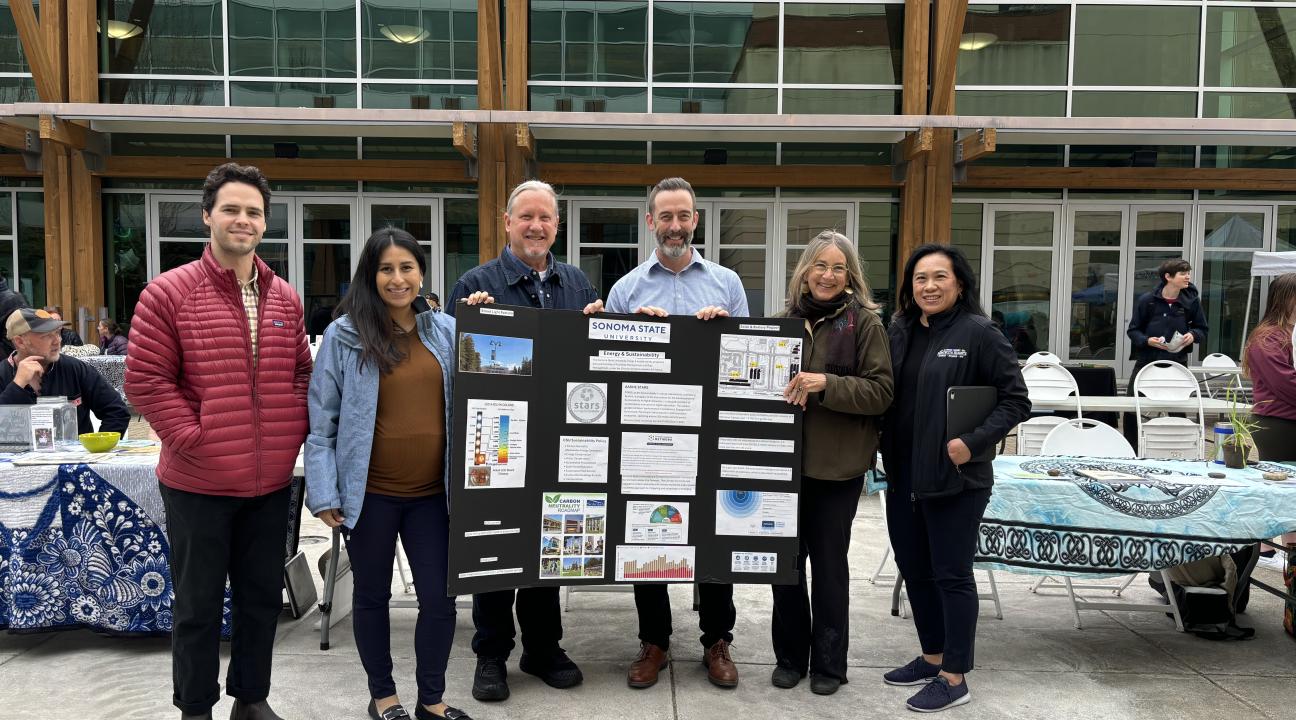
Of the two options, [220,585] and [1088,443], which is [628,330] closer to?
[220,585]

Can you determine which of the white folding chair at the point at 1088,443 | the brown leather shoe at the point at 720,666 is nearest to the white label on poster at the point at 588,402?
the brown leather shoe at the point at 720,666

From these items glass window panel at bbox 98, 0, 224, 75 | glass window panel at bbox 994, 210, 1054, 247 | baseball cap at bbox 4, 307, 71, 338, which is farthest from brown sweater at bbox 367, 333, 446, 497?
glass window panel at bbox 98, 0, 224, 75

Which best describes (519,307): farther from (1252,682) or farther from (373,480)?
(1252,682)

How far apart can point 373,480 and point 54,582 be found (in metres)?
1.92

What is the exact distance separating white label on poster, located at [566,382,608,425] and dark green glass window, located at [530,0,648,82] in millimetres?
10383

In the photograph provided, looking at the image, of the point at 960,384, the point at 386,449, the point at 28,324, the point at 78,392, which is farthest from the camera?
the point at 78,392

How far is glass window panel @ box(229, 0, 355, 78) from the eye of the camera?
12711 millimetres

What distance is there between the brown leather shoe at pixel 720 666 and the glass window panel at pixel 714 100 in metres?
10.5

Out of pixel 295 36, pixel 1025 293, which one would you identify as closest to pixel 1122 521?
pixel 1025 293

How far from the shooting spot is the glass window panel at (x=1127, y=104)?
12.9m

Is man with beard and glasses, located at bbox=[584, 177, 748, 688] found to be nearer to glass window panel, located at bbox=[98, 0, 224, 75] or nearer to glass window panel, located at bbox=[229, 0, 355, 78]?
glass window panel, located at bbox=[229, 0, 355, 78]

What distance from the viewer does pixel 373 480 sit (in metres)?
3.03

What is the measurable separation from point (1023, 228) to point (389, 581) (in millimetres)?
12277

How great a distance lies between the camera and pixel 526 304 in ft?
11.6
